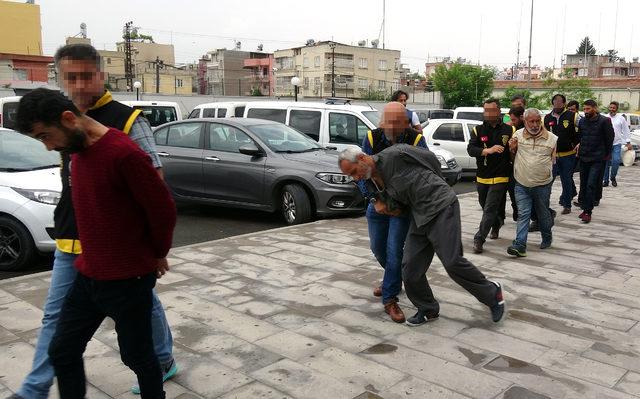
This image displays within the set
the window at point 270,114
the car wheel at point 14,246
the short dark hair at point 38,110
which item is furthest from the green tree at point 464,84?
the short dark hair at point 38,110

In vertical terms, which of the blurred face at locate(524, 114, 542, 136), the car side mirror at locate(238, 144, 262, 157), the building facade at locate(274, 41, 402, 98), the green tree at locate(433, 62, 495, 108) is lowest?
the car side mirror at locate(238, 144, 262, 157)

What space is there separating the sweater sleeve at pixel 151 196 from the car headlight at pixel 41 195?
408cm

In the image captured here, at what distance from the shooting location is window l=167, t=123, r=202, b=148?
30.8 feet

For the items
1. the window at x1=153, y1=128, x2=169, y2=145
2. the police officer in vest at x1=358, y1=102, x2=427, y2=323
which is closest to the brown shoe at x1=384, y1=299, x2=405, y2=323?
→ the police officer in vest at x1=358, y1=102, x2=427, y2=323

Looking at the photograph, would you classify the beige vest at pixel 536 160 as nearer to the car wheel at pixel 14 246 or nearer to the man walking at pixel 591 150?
the man walking at pixel 591 150

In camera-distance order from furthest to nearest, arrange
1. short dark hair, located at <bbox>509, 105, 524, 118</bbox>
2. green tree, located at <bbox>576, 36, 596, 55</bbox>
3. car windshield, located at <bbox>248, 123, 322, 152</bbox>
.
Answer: green tree, located at <bbox>576, 36, 596, 55</bbox> < car windshield, located at <bbox>248, 123, 322, 152</bbox> < short dark hair, located at <bbox>509, 105, 524, 118</bbox>

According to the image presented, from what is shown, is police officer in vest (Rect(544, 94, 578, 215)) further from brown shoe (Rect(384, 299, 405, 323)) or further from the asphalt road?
brown shoe (Rect(384, 299, 405, 323))

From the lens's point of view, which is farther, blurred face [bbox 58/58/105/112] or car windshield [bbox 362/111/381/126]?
car windshield [bbox 362/111/381/126]

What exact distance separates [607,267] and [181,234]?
5.31 metres

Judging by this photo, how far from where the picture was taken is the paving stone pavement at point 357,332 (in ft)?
11.3

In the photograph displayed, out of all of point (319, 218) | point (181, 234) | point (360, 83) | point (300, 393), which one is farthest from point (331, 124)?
point (360, 83)

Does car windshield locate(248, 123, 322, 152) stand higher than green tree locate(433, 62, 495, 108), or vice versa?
green tree locate(433, 62, 495, 108)

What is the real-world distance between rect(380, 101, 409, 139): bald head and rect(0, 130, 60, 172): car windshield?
3871 millimetres

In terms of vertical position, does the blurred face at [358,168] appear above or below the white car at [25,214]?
above
